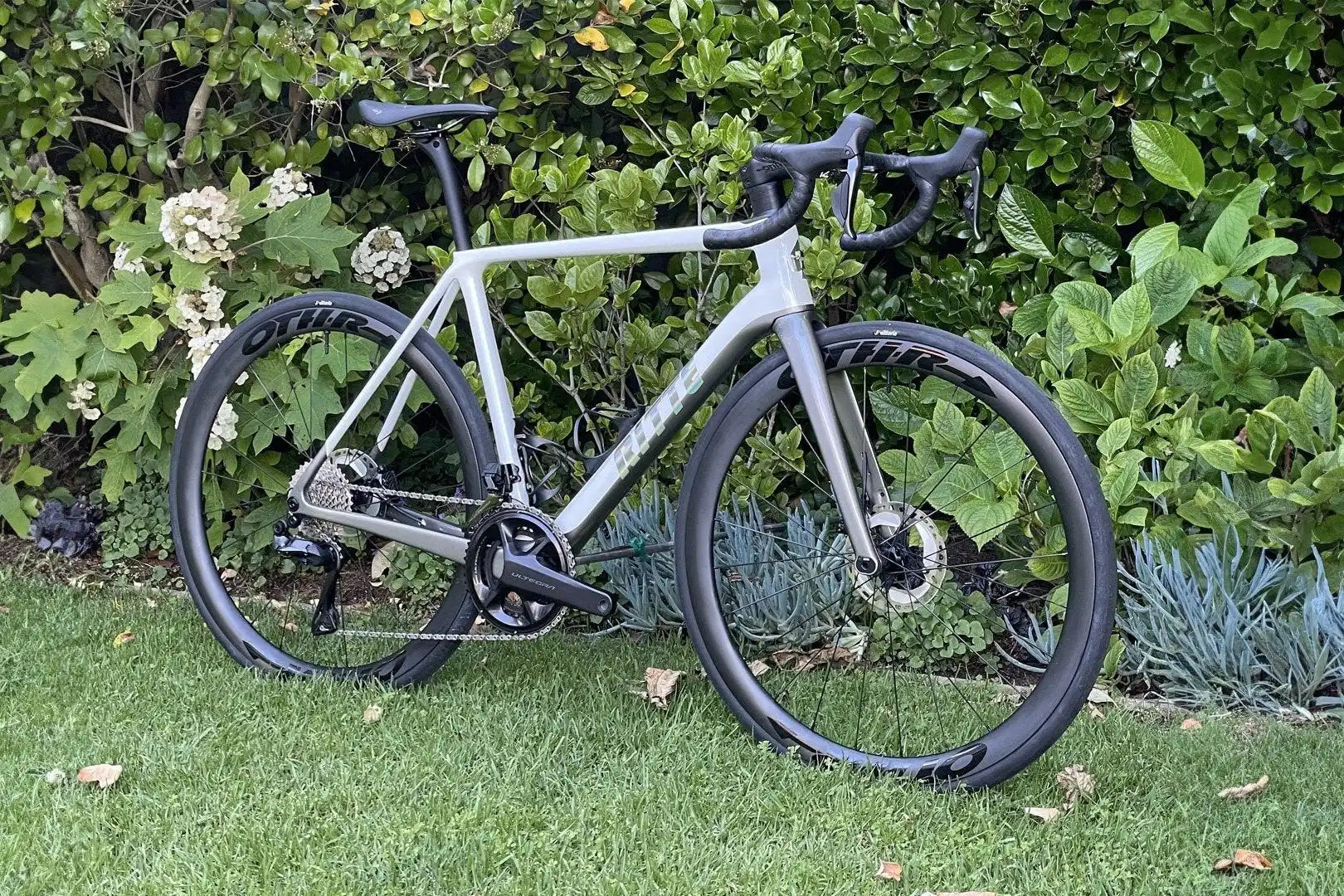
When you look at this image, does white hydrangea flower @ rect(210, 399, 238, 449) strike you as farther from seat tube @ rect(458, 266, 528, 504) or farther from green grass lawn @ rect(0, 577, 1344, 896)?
seat tube @ rect(458, 266, 528, 504)

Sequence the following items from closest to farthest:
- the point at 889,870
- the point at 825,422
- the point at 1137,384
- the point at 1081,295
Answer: the point at 889,870 < the point at 825,422 < the point at 1137,384 < the point at 1081,295

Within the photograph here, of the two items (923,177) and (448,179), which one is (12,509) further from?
(923,177)

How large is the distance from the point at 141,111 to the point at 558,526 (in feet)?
6.78

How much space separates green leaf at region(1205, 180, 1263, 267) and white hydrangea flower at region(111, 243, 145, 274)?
2.92 metres

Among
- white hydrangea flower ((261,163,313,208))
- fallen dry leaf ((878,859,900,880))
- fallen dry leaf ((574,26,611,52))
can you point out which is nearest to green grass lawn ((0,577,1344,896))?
fallen dry leaf ((878,859,900,880))

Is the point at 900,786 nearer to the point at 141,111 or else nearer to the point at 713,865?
the point at 713,865

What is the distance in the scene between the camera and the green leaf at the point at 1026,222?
301cm

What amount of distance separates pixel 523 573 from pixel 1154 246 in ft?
5.85

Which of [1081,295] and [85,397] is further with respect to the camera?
[85,397]

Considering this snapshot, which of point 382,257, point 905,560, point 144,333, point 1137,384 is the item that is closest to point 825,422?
point 905,560

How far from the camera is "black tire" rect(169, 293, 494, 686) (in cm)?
266

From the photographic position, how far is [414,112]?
2.56 metres

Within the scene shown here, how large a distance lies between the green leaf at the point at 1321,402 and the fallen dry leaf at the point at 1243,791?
89cm

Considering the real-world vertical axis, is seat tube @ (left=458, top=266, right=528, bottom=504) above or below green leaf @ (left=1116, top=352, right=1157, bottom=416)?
above
